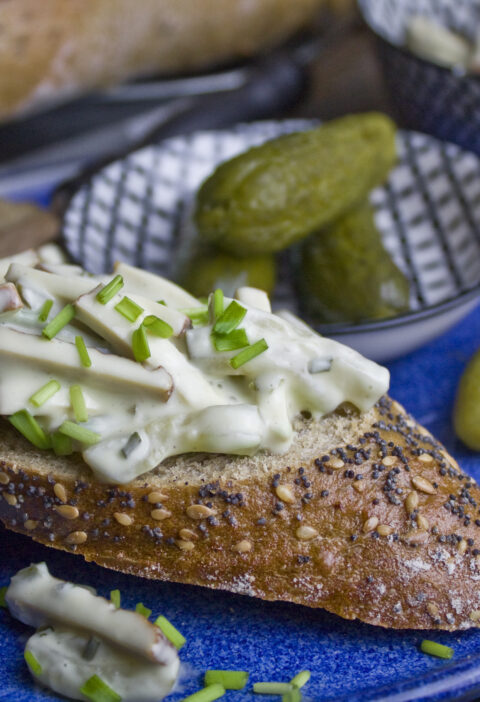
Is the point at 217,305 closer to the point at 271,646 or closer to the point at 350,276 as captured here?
the point at 271,646

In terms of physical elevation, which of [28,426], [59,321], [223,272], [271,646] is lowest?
[271,646]

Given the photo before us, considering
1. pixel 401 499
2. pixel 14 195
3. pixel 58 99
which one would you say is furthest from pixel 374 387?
pixel 58 99

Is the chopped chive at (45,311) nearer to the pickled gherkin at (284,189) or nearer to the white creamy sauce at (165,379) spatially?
the white creamy sauce at (165,379)

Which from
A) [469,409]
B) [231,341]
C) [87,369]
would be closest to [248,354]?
[231,341]

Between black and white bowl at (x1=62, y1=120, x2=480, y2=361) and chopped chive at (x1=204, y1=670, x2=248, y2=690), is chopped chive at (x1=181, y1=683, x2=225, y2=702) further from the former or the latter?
black and white bowl at (x1=62, y1=120, x2=480, y2=361)

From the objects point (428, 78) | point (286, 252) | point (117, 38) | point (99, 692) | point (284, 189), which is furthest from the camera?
point (117, 38)

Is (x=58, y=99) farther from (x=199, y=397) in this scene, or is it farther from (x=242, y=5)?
(x=199, y=397)
